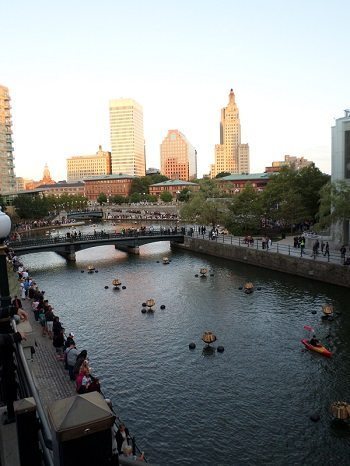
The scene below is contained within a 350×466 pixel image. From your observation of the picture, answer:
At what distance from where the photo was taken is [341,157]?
149 feet

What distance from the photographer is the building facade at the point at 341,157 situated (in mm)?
44688

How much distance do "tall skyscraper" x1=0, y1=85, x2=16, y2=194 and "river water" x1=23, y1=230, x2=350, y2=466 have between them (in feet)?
292

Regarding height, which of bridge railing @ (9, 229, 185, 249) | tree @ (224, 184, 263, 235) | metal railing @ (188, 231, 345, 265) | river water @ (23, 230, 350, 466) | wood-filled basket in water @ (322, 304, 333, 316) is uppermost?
tree @ (224, 184, 263, 235)

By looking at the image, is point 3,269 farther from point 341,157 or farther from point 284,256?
point 341,157

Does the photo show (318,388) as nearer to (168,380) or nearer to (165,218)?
(168,380)

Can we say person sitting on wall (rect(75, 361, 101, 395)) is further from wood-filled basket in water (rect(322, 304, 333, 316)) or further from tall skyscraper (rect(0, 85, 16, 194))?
tall skyscraper (rect(0, 85, 16, 194))

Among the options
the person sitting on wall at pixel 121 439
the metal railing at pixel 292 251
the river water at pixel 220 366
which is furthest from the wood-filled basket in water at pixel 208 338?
the metal railing at pixel 292 251

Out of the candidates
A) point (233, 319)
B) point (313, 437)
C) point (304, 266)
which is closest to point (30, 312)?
point (233, 319)

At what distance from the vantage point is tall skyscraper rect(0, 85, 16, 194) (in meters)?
122

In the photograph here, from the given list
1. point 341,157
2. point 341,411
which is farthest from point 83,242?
point 341,411

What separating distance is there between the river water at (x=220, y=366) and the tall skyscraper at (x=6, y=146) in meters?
89.1

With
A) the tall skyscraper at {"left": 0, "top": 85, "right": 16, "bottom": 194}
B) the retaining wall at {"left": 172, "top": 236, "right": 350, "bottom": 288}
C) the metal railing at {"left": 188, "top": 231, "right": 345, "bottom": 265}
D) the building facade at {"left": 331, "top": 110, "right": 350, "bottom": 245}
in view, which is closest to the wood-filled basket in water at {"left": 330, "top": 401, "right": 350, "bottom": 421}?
the retaining wall at {"left": 172, "top": 236, "right": 350, "bottom": 288}

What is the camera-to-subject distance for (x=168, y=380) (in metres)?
21.6

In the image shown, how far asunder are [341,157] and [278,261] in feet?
41.9
